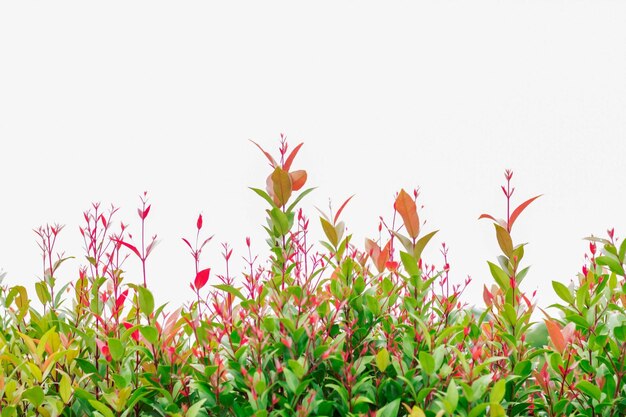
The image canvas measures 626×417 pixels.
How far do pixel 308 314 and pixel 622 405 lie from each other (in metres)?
1.12

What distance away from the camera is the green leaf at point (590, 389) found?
2.44 metres

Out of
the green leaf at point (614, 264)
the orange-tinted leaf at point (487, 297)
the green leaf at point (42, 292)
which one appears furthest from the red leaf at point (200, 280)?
the green leaf at point (614, 264)

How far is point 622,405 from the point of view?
2.54 meters

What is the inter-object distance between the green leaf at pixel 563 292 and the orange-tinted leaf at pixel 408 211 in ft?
1.97

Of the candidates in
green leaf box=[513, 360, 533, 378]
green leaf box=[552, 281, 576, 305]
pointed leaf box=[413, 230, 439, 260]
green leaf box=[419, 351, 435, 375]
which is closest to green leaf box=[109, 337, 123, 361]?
green leaf box=[419, 351, 435, 375]

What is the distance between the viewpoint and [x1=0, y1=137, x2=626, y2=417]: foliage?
7.85ft

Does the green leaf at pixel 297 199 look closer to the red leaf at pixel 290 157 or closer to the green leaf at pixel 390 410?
the red leaf at pixel 290 157

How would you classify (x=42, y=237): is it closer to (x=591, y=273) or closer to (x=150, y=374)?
(x=150, y=374)

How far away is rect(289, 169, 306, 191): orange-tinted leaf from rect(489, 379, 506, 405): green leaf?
1.06m

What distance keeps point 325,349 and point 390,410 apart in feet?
0.95

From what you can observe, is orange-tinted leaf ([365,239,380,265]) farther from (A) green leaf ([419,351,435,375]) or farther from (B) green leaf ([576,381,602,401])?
(B) green leaf ([576,381,602,401])

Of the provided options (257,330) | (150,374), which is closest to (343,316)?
(257,330)

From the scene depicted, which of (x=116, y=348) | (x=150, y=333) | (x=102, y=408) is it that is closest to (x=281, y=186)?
(x=150, y=333)

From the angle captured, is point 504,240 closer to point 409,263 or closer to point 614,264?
point 409,263
